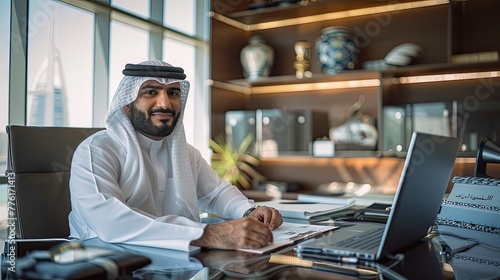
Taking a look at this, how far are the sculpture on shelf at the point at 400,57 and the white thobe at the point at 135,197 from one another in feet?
6.93

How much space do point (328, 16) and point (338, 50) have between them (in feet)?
1.89

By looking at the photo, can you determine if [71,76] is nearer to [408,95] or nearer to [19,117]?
[19,117]

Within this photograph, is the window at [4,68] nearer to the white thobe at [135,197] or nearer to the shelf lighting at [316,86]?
the white thobe at [135,197]

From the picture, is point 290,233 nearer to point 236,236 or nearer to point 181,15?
point 236,236

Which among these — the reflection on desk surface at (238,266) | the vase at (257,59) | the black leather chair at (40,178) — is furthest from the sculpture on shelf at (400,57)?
the reflection on desk surface at (238,266)

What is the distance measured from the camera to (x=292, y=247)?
1361 millimetres

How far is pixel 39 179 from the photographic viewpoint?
191 centimetres

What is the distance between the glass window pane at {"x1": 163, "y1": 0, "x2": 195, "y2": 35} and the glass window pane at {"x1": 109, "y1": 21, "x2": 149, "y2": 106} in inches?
12.5

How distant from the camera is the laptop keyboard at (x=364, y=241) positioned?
1.29 meters

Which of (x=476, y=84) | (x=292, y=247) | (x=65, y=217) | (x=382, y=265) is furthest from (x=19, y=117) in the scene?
(x=476, y=84)

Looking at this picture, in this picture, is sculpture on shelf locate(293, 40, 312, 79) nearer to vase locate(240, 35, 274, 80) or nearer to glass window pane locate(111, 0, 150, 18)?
vase locate(240, 35, 274, 80)

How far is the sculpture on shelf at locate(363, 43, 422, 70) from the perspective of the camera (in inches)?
151

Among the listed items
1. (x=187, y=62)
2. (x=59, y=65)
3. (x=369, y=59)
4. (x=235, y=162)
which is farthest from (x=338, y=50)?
(x=59, y=65)

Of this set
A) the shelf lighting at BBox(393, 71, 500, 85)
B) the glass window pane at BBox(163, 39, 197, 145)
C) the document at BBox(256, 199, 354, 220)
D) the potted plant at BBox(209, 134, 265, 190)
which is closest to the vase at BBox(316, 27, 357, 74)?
the shelf lighting at BBox(393, 71, 500, 85)
